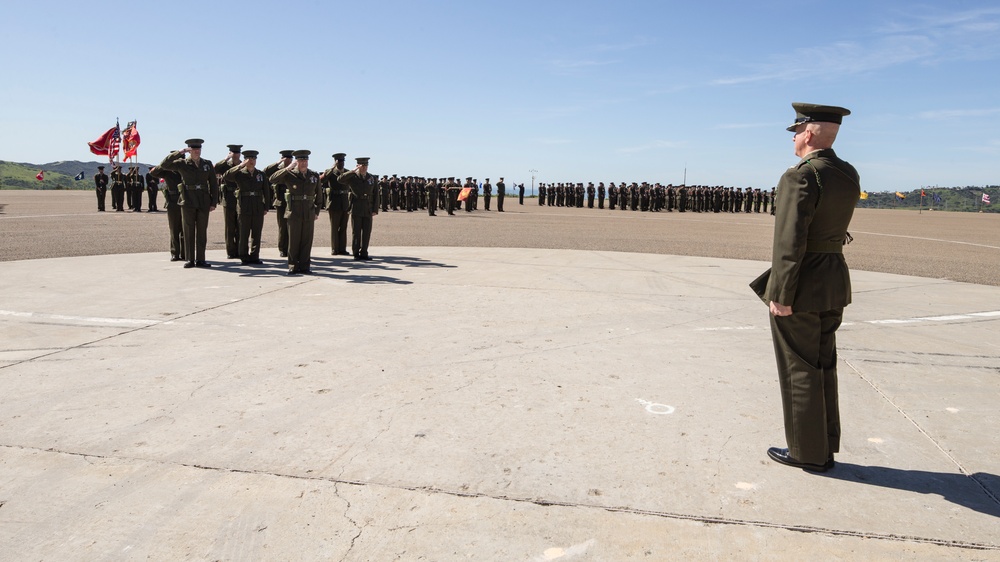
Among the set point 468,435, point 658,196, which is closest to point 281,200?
point 468,435

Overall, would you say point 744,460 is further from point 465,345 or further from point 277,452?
point 465,345

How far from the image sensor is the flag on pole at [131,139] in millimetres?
25719

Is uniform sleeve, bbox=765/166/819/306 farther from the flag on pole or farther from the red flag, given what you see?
the red flag

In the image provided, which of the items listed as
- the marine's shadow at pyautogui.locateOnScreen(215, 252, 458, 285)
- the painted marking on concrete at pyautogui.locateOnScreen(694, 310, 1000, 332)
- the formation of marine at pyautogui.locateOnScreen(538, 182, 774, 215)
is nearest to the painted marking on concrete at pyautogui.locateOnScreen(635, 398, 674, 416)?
the painted marking on concrete at pyautogui.locateOnScreen(694, 310, 1000, 332)

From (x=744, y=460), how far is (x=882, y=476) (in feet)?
2.22

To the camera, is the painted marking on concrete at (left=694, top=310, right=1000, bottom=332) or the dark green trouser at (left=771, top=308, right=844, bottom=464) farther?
the painted marking on concrete at (left=694, top=310, right=1000, bottom=332)

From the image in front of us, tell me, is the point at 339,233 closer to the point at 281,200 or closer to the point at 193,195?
the point at 281,200

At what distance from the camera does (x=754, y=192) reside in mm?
53250

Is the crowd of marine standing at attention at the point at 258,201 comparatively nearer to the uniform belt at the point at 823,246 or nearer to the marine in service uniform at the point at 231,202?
the marine in service uniform at the point at 231,202

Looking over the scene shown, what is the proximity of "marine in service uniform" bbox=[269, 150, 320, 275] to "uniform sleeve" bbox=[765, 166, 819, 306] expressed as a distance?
826 cm

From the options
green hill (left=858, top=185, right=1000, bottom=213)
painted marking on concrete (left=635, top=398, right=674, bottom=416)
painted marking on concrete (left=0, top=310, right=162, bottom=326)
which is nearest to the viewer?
painted marking on concrete (left=635, top=398, right=674, bottom=416)

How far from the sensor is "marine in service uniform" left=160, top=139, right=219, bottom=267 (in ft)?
35.5

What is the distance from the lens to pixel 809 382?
3586 millimetres

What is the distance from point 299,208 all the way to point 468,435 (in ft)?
25.3
